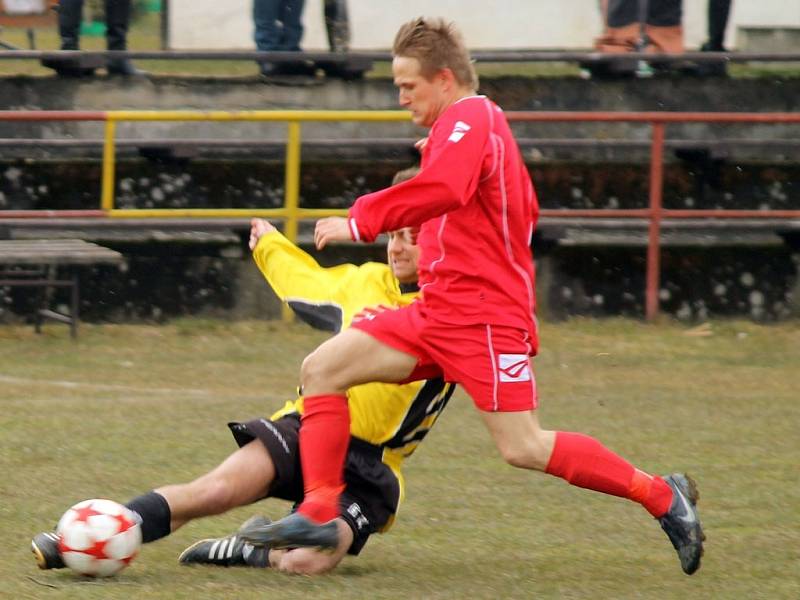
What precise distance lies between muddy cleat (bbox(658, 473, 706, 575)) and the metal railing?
6559 millimetres

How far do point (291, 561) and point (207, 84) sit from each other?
892cm

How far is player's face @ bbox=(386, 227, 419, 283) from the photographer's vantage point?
5.46 metres

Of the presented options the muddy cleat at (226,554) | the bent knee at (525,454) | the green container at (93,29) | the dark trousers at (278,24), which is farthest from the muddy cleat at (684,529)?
the green container at (93,29)

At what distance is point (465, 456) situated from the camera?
754 cm

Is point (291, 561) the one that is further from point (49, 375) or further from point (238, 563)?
point (49, 375)

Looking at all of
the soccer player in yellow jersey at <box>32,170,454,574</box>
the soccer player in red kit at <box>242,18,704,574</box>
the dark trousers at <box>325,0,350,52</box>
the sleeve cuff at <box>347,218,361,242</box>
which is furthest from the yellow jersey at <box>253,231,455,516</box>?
the dark trousers at <box>325,0,350,52</box>

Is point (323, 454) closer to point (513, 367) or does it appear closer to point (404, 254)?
point (513, 367)

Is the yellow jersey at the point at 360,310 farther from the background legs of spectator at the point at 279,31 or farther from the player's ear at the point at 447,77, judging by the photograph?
the background legs of spectator at the point at 279,31

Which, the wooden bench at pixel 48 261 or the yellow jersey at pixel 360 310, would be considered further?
the wooden bench at pixel 48 261

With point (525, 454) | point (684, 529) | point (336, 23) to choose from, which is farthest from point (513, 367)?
point (336, 23)

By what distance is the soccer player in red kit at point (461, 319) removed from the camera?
503cm

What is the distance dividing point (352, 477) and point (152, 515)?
63 centimetres

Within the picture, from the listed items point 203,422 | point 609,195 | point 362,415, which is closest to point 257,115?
point 609,195

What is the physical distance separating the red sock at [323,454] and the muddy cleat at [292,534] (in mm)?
142
